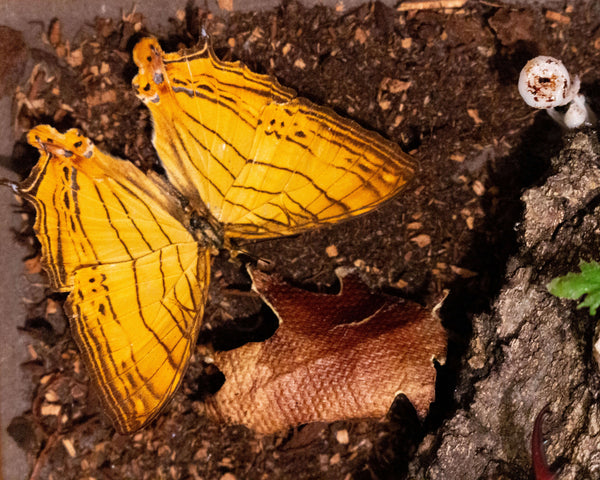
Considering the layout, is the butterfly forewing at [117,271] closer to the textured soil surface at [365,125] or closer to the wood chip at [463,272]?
the textured soil surface at [365,125]

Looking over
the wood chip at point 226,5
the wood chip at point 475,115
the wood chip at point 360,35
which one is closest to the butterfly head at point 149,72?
the wood chip at point 226,5

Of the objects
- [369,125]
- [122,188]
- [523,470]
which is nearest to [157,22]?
[122,188]

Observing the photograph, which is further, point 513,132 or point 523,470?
point 513,132

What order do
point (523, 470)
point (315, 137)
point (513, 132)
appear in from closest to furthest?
point (523, 470) < point (315, 137) < point (513, 132)

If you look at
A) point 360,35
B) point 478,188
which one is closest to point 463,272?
point 478,188

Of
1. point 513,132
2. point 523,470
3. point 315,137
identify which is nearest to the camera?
point 523,470

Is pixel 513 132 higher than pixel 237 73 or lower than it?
higher

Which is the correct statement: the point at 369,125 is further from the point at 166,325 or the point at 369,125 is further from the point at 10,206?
the point at 10,206
